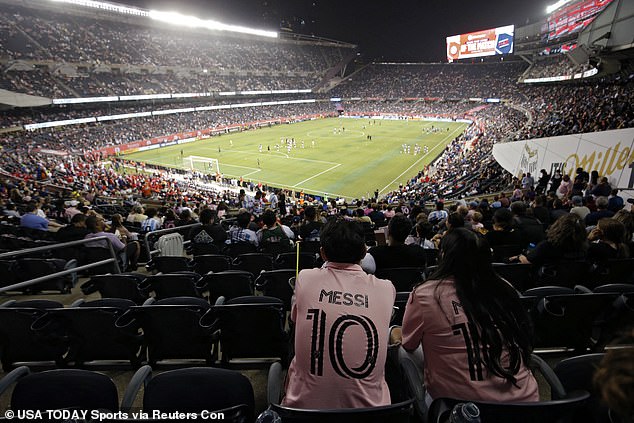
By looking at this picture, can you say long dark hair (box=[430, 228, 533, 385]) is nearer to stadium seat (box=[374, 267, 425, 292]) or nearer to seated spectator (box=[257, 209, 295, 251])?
stadium seat (box=[374, 267, 425, 292])

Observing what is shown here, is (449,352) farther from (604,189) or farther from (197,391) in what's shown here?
(604,189)

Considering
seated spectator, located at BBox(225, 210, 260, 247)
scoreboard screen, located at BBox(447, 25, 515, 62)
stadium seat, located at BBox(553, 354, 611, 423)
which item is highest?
scoreboard screen, located at BBox(447, 25, 515, 62)

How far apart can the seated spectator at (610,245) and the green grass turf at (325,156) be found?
24.7m

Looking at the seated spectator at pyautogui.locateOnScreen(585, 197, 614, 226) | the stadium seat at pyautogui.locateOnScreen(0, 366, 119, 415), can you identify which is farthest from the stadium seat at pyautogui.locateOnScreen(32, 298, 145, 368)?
the seated spectator at pyautogui.locateOnScreen(585, 197, 614, 226)

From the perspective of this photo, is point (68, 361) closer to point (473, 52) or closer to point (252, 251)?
point (252, 251)

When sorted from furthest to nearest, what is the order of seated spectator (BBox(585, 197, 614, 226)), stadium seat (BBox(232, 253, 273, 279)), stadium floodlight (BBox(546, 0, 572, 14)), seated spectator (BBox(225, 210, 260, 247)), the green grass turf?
stadium floodlight (BBox(546, 0, 572, 14)) < the green grass turf < seated spectator (BBox(225, 210, 260, 247)) < seated spectator (BBox(585, 197, 614, 226)) < stadium seat (BBox(232, 253, 273, 279))

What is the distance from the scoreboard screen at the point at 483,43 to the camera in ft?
230

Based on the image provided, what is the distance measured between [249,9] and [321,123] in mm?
50341

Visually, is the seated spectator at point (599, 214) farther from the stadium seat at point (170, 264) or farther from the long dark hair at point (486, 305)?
the stadium seat at point (170, 264)

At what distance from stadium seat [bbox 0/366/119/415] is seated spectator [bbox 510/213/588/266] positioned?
5.40 meters

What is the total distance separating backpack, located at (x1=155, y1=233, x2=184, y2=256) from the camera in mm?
8264

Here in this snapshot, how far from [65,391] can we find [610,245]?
257 inches

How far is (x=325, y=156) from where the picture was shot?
4403 centimetres

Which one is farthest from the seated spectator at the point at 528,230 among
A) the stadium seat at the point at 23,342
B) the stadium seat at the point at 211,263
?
the stadium seat at the point at 23,342
